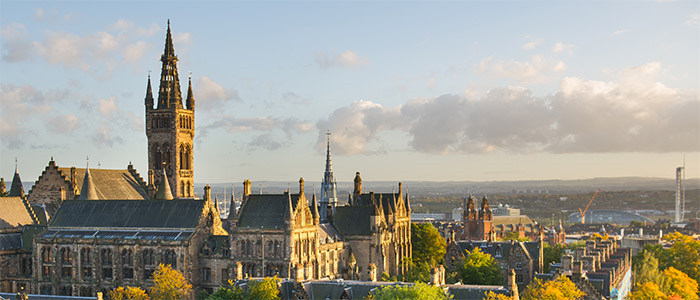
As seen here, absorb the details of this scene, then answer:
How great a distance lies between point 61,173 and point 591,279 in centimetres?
8389

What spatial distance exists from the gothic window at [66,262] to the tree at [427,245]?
54078mm

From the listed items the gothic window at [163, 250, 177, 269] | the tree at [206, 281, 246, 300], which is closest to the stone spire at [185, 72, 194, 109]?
the gothic window at [163, 250, 177, 269]

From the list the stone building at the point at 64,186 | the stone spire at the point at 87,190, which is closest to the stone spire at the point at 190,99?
the stone building at the point at 64,186

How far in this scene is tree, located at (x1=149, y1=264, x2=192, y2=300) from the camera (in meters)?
102

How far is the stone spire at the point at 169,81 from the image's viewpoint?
531 ft

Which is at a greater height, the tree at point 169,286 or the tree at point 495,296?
the tree at point 495,296

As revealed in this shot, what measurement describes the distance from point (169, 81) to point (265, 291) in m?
90.9

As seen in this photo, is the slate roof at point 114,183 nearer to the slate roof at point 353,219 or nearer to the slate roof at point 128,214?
the slate roof at point 128,214

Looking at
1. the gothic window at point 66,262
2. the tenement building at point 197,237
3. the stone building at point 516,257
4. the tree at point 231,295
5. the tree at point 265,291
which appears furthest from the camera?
the stone building at point 516,257

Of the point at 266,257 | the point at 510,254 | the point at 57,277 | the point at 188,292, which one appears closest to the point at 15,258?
the point at 57,277

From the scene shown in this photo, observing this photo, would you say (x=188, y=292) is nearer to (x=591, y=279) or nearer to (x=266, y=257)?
(x=266, y=257)

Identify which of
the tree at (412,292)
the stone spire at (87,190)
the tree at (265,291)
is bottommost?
the tree at (265,291)

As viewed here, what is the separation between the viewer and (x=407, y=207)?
141750 millimetres

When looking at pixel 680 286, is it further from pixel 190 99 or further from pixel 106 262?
pixel 190 99
